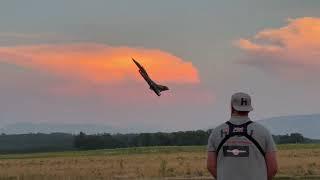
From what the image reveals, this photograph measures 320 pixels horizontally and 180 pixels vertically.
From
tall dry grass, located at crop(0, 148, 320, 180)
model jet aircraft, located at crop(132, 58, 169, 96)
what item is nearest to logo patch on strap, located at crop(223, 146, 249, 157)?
model jet aircraft, located at crop(132, 58, 169, 96)

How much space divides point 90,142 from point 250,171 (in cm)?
13509

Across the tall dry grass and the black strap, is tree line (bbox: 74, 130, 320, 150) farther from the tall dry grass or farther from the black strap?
the black strap

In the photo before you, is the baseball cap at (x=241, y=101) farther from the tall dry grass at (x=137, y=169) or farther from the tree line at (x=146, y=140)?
the tree line at (x=146, y=140)

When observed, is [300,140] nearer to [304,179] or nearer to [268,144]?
[304,179]

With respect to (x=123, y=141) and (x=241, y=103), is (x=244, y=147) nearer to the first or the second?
(x=241, y=103)

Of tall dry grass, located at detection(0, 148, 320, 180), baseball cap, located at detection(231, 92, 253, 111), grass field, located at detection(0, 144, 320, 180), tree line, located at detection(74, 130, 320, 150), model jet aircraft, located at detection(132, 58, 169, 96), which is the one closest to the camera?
baseball cap, located at detection(231, 92, 253, 111)

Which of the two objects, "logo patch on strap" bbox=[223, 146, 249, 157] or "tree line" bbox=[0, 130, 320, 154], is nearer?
"logo patch on strap" bbox=[223, 146, 249, 157]

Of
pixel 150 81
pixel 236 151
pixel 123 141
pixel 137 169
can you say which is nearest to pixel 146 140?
pixel 123 141

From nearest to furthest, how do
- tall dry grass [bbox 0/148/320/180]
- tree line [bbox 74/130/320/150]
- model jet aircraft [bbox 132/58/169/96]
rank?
model jet aircraft [bbox 132/58/169/96] < tall dry grass [bbox 0/148/320/180] < tree line [bbox 74/130/320/150]

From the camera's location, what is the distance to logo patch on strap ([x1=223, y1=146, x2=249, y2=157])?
6555mm

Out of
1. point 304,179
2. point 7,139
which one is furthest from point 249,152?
point 7,139

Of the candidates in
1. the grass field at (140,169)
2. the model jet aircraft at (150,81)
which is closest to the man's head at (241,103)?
the model jet aircraft at (150,81)

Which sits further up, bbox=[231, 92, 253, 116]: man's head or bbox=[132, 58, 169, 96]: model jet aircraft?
bbox=[132, 58, 169, 96]: model jet aircraft

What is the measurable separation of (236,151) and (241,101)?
439 mm
